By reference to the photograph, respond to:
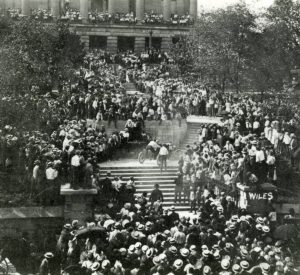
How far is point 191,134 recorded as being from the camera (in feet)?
122

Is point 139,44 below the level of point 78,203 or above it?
above

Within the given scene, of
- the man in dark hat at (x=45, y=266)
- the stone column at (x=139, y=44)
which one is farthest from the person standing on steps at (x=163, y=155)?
the stone column at (x=139, y=44)

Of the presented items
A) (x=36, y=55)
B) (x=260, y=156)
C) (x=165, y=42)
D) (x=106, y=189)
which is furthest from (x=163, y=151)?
(x=165, y=42)

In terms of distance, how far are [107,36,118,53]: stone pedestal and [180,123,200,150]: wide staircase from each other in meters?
31.5

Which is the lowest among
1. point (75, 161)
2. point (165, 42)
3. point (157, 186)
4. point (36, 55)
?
point (157, 186)

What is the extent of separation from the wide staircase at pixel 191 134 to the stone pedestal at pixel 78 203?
47.0 ft

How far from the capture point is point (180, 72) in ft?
170

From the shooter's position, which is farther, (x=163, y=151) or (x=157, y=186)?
(x=163, y=151)

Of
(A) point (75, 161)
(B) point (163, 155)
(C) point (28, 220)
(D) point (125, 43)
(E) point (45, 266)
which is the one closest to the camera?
(E) point (45, 266)

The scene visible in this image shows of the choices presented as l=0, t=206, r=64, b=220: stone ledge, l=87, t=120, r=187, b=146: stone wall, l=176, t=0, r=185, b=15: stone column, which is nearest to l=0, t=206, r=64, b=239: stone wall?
l=0, t=206, r=64, b=220: stone ledge

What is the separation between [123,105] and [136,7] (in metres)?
33.7

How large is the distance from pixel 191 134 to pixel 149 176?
27.9 feet

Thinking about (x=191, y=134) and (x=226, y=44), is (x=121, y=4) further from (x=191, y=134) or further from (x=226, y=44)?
(x=191, y=134)

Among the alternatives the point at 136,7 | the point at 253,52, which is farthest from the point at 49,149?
the point at 136,7
